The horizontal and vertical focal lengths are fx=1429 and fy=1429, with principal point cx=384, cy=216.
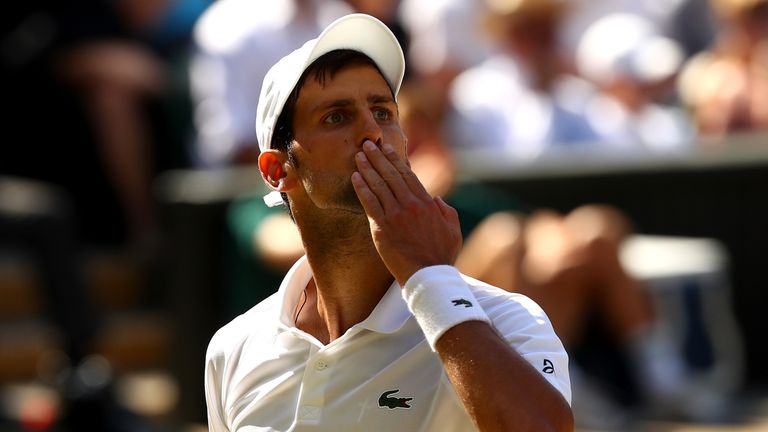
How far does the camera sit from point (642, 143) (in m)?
8.59

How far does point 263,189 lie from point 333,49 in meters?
4.17

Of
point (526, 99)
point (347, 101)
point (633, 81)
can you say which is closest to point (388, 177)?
point (347, 101)

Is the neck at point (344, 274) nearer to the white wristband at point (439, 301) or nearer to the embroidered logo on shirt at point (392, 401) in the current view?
the embroidered logo on shirt at point (392, 401)

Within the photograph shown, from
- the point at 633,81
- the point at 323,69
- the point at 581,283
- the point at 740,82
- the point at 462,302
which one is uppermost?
the point at 323,69

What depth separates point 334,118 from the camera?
9.68 feet

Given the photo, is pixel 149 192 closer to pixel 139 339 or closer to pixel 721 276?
pixel 139 339

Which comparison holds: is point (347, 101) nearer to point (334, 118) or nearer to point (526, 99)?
point (334, 118)

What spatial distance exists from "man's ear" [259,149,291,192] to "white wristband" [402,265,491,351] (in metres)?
0.54

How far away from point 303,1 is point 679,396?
293 cm

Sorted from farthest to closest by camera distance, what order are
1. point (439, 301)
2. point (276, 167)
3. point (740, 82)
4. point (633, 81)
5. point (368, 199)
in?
point (633, 81) < point (740, 82) < point (276, 167) < point (368, 199) < point (439, 301)

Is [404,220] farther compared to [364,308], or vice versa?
[364,308]

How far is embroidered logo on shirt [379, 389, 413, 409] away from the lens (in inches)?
109

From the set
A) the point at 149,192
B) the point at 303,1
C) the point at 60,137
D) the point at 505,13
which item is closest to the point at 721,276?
the point at 505,13

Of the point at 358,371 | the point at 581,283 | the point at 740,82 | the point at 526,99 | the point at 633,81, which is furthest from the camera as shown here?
the point at 633,81
